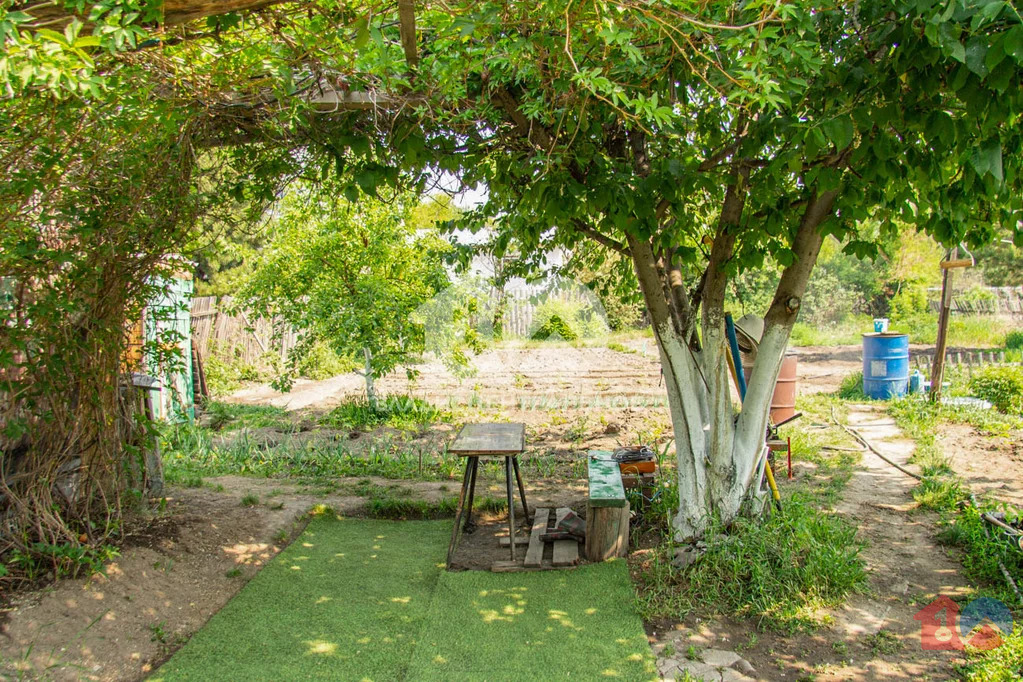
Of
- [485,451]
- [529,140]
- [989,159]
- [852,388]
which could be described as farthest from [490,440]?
[852,388]

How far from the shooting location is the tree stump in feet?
16.1

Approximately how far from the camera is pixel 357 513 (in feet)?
19.8

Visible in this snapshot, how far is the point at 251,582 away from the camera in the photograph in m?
4.63

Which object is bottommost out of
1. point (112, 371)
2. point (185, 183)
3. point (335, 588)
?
point (335, 588)

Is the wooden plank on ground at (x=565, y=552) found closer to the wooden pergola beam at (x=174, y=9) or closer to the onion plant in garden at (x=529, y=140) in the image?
the onion plant in garden at (x=529, y=140)

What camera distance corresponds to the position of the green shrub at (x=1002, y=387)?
880 centimetres

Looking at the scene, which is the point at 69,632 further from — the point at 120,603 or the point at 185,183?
the point at 185,183

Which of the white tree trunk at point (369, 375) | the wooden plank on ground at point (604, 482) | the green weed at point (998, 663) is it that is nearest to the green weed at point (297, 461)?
the white tree trunk at point (369, 375)

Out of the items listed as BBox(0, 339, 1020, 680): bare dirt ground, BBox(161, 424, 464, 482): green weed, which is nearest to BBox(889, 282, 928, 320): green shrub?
BBox(0, 339, 1020, 680): bare dirt ground

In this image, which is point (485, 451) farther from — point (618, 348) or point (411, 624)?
point (618, 348)

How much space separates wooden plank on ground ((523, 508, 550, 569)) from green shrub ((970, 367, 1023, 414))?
6361mm

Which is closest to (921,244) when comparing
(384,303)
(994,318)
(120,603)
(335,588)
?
(994,318)

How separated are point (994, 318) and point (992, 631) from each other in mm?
14738

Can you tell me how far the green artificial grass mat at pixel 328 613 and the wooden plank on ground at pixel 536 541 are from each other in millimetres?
600
